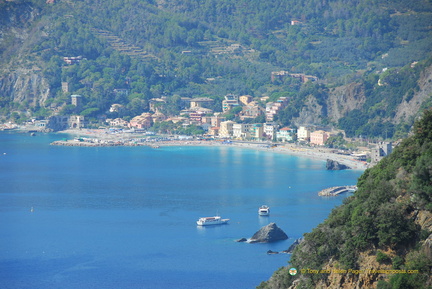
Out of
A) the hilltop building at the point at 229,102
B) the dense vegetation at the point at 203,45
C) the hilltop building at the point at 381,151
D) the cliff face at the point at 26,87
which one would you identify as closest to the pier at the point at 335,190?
the hilltop building at the point at 381,151

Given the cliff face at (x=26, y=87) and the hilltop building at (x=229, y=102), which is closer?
the hilltop building at (x=229, y=102)

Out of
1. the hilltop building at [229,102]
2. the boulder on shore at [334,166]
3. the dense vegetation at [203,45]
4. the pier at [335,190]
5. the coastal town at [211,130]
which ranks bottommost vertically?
the pier at [335,190]

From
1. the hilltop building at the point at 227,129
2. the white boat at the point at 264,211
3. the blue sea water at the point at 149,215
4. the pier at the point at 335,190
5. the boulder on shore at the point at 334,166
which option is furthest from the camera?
the hilltop building at the point at 227,129

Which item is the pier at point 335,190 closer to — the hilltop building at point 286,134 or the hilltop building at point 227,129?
the hilltop building at point 286,134

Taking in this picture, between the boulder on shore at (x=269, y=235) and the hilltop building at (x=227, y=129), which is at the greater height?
the hilltop building at (x=227, y=129)

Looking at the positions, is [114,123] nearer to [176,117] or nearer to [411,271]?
[176,117]

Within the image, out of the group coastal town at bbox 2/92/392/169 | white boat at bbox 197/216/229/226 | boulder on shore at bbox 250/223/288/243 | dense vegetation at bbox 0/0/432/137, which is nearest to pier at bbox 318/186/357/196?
white boat at bbox 197/216/229/226

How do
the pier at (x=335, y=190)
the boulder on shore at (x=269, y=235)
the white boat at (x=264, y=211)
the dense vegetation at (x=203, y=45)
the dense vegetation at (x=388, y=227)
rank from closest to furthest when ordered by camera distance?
the dense vegetation at (x=388, y=227) < the boulder on shore at (x=269, y=235) < the white boat at (x=264, y=211) < the pier at (x=335, y=190) < the dense vegetation at (x=203, y=45)
